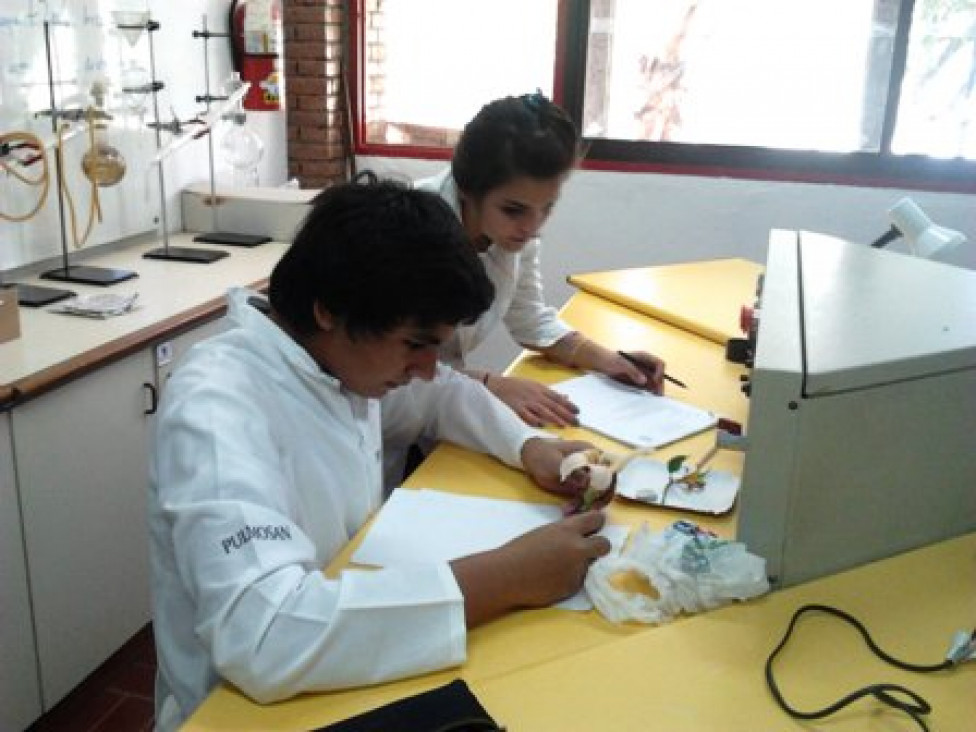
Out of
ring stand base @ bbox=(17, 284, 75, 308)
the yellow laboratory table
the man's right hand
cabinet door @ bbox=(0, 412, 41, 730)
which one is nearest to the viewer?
the man's right hand

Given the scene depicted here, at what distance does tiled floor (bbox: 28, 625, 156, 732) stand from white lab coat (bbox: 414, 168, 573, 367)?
1023 millimetres

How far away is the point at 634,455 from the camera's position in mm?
1473

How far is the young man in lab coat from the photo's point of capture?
0.88 meters

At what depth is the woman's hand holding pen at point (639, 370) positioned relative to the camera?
1838mm

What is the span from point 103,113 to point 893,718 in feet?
7.35

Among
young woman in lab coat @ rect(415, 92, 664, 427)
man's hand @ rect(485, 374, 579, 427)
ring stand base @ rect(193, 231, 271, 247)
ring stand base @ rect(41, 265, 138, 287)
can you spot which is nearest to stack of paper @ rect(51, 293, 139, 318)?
ring stand base @ rect(41, 265, 138, 287)

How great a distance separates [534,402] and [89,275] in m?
1.32

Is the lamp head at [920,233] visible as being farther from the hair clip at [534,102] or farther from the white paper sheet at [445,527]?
the white paper sheet at [445,527]

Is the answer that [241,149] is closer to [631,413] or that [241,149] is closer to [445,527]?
[631,413]

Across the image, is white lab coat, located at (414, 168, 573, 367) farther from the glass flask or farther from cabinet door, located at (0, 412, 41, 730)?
the glass flask

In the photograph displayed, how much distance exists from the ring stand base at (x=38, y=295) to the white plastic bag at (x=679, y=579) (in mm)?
1567

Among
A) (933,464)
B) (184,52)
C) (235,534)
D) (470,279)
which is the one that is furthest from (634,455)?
(184,52)

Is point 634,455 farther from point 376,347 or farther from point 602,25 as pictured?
point 602,25

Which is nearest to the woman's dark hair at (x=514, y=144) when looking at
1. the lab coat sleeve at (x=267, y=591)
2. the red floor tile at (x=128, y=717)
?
the lab coat sleeve at (x=267, y=591)
